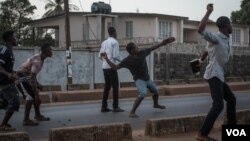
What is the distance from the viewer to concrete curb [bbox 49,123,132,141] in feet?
23.6

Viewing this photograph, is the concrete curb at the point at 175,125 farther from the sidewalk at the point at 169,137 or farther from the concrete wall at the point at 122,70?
the concrete wall at the point at 122,70

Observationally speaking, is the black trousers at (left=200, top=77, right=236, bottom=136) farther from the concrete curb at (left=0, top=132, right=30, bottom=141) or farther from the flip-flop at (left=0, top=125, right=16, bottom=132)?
the flip-flop at (left=0, top=125, right=16, bottom=132)

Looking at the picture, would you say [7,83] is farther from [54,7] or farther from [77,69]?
[54,7]

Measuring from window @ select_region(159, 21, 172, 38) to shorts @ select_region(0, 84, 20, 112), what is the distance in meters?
35.5

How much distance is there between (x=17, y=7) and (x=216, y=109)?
152ft

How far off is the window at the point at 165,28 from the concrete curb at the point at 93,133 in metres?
36.2

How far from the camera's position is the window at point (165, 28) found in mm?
43934

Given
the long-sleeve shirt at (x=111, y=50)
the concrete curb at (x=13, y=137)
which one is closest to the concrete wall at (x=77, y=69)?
the long-sleeve shirt at (x=111, y=50)

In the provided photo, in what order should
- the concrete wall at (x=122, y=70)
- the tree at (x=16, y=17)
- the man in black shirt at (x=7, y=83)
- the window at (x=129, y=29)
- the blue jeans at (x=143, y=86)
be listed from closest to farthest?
the man in black shirt at (x=7, y=83) < the blue jeans at (x=143, y=86) < the concrete wall at (x=122, y=70) < the window at (x=129, y=29) < the tree at (x=16, y=17)

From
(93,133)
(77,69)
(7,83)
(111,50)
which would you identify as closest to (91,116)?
(111,50)

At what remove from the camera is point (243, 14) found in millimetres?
56312

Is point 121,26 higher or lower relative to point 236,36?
higher

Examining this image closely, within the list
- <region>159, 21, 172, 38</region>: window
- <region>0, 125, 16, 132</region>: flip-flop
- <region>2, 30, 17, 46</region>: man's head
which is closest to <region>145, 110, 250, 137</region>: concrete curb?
<region>0, 125, 16, 132</region>: flip-flop

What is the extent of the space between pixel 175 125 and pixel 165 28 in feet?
A: 119
